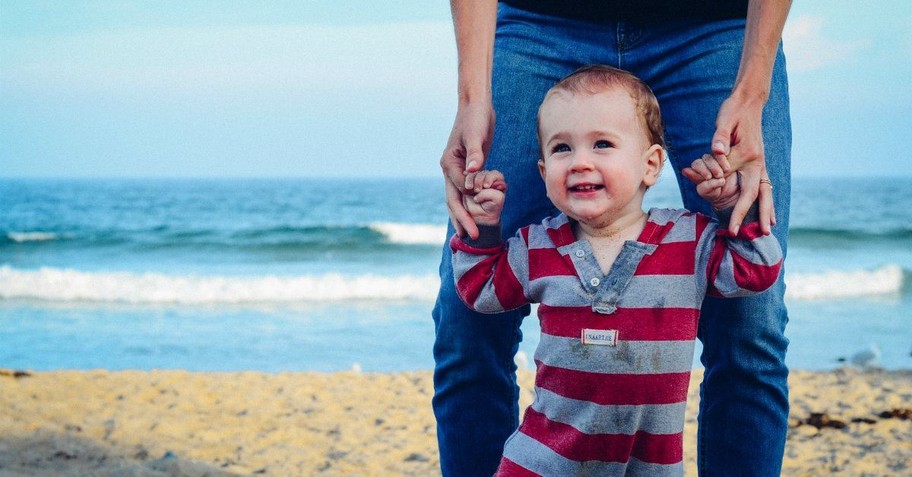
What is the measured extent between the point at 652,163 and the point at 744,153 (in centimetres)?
21

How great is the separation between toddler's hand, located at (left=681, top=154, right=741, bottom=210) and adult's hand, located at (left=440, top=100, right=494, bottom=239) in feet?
1.39

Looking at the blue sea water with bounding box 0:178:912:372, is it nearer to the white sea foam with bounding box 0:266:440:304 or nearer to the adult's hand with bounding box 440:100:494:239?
the white sea foam with bounding box 0:266:440:304

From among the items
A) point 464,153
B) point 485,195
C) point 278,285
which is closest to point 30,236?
point 278,285

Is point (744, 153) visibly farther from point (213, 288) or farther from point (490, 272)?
point (213, 288)

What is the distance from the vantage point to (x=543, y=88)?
2.04 meters

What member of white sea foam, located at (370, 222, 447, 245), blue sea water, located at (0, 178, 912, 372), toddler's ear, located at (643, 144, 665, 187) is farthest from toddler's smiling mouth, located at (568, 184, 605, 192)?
white sea foam, located at (370, 222, 447, 245)

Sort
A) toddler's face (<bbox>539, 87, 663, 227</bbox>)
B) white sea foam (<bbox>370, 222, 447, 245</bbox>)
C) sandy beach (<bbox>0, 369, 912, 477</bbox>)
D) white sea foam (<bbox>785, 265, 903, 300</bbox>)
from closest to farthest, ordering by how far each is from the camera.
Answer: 1. toddler's face (<bbox>539, 87, 663, 227</bbox>)
2. sandy beach (<bbox>0, 369, 912, 477</bbox>)
3. white sea foam (<bbox>785, 265, 903, 300</bbox>)
4. white sea foam (<bbox>370, 222, 447, 245</bbox>)

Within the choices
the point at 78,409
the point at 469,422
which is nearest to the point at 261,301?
the point at 78,409

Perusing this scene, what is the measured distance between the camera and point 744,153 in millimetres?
1710

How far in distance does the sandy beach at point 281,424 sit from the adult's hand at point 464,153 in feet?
7.66

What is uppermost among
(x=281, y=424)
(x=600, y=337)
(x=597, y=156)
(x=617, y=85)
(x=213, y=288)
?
(x=617, y=85)

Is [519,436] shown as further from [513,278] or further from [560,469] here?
[513,278]

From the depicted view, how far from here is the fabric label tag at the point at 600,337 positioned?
1.73m

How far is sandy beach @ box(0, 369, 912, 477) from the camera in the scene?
3.94m
